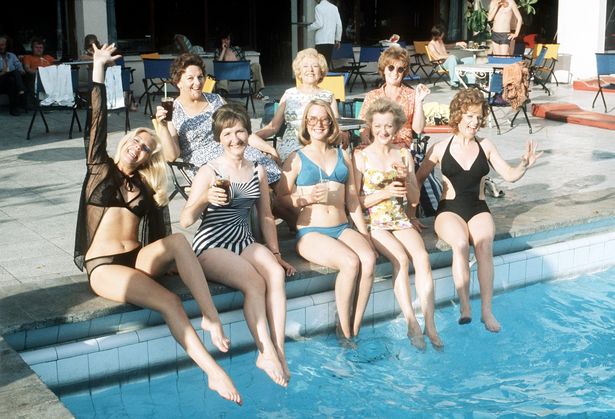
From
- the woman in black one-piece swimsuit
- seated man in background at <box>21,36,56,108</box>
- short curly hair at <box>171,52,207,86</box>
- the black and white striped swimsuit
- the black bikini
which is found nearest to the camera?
the black and white striped swimsuit

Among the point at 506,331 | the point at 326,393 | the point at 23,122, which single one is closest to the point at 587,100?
the point at 23,122

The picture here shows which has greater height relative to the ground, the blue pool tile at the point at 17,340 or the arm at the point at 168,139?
the arm at the point at 168,139

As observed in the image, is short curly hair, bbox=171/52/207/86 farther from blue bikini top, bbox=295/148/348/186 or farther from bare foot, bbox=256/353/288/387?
bare foot, bbox=256/353/288/387

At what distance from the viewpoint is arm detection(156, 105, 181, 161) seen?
5.45 meters

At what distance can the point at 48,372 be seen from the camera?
159 inches

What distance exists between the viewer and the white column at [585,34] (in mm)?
17125

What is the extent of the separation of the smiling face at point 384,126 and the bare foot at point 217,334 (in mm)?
1574

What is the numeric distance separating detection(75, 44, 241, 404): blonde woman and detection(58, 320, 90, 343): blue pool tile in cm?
19

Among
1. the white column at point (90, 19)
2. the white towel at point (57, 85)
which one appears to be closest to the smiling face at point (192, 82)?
the white towel at point (57, 85)

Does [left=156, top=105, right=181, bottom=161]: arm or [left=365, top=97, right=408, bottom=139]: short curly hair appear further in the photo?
[left=156, top=105, right=181, bottom=161]: arm

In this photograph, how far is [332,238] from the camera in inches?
192

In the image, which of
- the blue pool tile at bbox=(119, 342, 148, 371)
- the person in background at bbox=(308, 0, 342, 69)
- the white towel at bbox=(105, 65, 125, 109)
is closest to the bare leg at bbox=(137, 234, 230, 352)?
the blue pool tile at bbox=(119, 342, 148, 371)

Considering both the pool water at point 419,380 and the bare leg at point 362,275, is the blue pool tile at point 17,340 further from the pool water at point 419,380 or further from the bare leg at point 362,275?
the bare leg at point 362,275

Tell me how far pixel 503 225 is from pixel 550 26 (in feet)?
60.6
